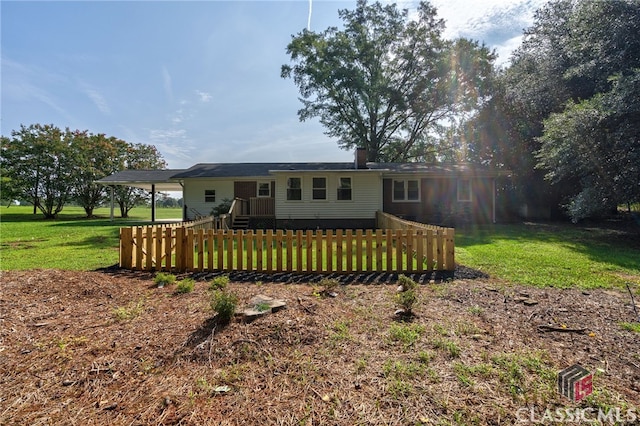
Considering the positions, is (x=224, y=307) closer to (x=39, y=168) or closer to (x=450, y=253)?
(x=450, y=253)

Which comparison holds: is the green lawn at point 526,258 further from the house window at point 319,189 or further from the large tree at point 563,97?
the house window at point 319,189

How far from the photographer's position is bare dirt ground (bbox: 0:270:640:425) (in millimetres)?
2057

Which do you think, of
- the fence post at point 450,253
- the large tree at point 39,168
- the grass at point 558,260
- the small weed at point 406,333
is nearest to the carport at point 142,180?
the large tree at point 39,168

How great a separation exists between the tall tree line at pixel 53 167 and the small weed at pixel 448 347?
30.3 m

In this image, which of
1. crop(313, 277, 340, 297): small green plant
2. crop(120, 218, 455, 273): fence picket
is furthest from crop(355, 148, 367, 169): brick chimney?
crop(313, 277, 340, 297): small green plant

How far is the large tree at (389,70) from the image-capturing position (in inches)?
1042

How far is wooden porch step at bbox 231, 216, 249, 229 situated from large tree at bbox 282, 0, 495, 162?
17629mm

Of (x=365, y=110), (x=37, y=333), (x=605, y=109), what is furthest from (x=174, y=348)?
(x=365, y=110)

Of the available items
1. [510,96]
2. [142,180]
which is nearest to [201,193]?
[142,180]

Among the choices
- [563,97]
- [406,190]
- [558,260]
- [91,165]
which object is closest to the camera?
[558,260]

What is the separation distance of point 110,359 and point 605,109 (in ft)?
48.6

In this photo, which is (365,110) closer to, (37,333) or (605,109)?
(605,109)

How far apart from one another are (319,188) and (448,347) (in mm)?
13435

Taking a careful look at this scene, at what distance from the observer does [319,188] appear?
16.0 m
